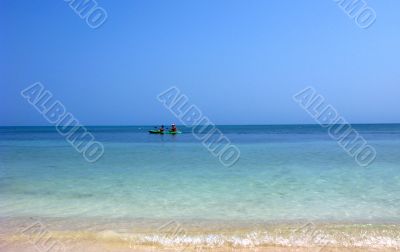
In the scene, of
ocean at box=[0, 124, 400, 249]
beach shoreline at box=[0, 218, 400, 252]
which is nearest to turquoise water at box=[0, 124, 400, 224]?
ocean at box=[0, 124, 400, 249]

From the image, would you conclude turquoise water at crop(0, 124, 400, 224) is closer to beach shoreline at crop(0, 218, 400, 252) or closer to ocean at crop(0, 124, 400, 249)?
ocean at crop(0, 124, 400, 249)

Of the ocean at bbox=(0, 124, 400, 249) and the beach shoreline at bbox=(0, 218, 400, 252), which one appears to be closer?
the beach shoreline at bbox=(0, 218, 400, 252)

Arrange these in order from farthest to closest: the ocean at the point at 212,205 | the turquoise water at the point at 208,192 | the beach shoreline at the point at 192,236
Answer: the turquoise water at the point at 208,192 → the ocean at the point at 212,205 → the beach shoreline at the point at 192,236

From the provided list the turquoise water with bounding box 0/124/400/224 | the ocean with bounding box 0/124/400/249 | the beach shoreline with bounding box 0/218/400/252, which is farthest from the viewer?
the turquoise water with bounding box 0/124/400/224

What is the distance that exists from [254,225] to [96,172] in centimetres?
825

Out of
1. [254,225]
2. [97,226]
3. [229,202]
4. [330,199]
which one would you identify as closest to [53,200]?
[97,226]

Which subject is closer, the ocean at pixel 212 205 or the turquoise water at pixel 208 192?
the ocean at pixel 212 205

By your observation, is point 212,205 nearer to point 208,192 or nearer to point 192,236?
point 208,192

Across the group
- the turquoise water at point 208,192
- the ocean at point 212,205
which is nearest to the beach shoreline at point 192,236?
the ocean at point 212,205

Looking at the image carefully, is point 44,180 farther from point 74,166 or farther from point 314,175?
point 314,175

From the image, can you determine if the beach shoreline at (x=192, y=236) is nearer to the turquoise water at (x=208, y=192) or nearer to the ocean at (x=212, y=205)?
the ocean at (x=212, y=205)

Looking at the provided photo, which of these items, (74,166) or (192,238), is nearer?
(192,238)

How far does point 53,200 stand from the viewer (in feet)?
29.6

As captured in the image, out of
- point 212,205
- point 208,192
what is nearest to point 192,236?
point 212,205
